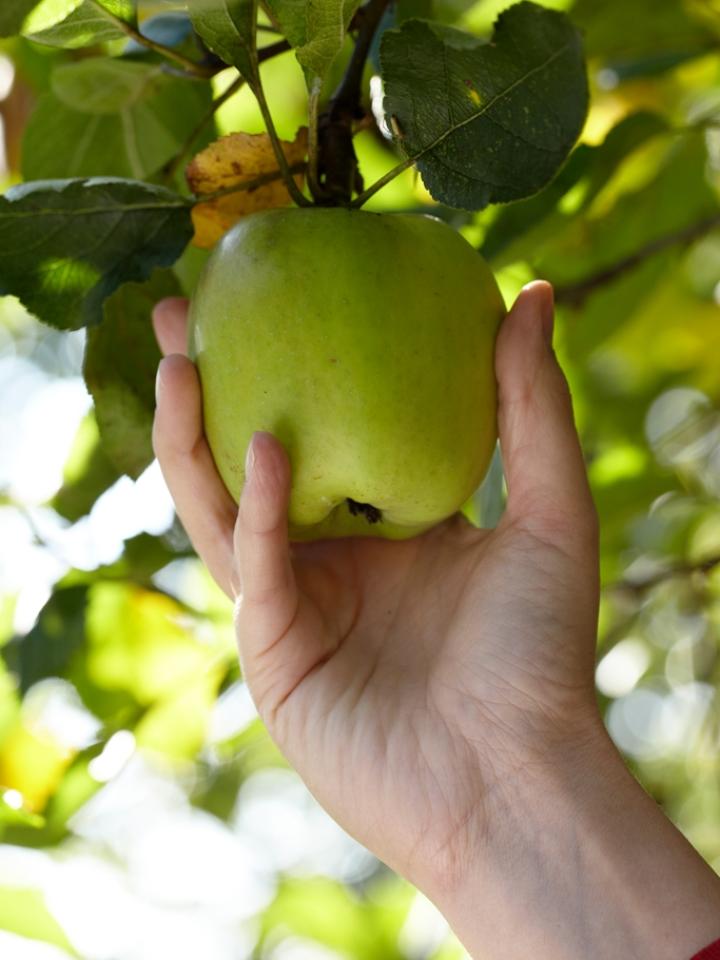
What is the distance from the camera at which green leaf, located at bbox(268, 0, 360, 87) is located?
1.91 ft

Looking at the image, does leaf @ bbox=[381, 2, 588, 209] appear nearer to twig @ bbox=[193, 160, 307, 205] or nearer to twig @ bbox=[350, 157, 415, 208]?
twig @ bbox=[350, 157, 415, 208]

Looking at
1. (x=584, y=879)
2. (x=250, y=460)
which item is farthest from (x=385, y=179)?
(x=584, y=879)

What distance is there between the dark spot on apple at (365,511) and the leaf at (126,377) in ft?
0.56

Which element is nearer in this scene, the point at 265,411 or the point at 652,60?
the point at 265,411

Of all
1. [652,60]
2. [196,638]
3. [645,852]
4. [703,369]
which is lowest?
[703,369]

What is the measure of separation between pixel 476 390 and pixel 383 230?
0.11 m

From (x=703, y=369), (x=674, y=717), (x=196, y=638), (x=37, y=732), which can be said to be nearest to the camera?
(x=37, y=732)

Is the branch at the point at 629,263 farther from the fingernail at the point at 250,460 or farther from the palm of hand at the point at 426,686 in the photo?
the fingernail at the point at 250,460

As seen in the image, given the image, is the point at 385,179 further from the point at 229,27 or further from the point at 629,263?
the point at 629,263

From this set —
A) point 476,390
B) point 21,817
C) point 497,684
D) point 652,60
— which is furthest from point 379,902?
point 652,60

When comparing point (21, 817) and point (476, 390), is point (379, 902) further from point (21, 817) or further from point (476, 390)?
point (476, 390)

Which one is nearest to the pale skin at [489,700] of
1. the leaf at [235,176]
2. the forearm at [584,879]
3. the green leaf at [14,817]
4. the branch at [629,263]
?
the forearm at [584,879]

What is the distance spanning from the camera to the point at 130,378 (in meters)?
0.83

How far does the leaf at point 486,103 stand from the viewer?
63 centimetres
